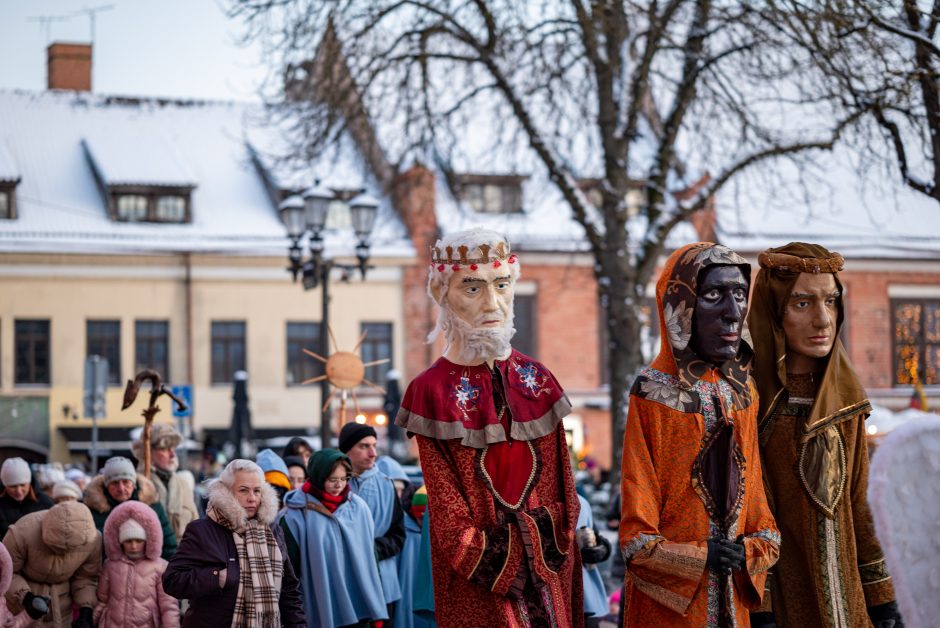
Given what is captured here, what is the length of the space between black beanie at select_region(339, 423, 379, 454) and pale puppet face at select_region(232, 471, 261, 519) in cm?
191

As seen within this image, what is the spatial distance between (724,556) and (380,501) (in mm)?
4225

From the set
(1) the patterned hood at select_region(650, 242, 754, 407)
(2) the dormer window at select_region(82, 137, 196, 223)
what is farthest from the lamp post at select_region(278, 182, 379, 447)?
(2) the dormer window at select_region(82, 137, 196, 223)

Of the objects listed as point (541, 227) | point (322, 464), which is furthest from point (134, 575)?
point (541, 227)

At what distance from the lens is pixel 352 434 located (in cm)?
966

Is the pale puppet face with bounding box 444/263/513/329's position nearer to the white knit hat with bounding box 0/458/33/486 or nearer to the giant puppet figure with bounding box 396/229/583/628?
the giant puppet figure with bounding box 396/229/583/628

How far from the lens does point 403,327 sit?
35.4 meters

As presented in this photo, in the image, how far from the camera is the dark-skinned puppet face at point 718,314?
19.0 feet

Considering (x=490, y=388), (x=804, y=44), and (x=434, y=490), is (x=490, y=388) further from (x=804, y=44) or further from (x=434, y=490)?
(x=804, y=44)

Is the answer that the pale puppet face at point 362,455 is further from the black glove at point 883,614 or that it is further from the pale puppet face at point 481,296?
the black glove at point 883,614

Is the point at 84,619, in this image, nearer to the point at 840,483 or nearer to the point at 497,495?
the point at 497,495

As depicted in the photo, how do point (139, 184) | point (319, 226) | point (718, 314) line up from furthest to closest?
point (139, 184) < point (319, 226) < point (718, 314)

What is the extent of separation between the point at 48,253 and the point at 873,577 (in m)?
29.4

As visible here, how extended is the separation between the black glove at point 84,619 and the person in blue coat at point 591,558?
3056 millimetres

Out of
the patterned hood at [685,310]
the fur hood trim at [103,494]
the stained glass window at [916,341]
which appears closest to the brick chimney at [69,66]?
the stained glass window at [916,341]
